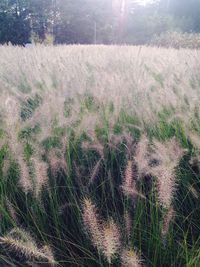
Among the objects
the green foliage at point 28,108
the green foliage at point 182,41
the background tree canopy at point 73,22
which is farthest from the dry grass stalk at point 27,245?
the background tree canopy at point 73,22

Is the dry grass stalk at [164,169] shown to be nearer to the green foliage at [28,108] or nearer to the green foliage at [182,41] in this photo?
the green foliage at [28,108]

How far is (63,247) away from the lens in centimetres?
151

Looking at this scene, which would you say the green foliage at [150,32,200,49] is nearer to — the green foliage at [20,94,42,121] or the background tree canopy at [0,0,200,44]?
the background tree canopy at [0,0,200,44]

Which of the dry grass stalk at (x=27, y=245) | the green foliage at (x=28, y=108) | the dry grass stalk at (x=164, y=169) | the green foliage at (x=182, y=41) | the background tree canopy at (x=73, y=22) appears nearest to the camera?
the dry grass stalk at (x=27, y=245)

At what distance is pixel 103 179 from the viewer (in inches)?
72.9

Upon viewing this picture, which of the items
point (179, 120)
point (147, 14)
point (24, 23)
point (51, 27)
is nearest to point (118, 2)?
point (147, 14)

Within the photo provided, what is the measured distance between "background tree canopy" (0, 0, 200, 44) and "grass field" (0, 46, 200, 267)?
63.2 ft

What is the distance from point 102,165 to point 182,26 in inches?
1093

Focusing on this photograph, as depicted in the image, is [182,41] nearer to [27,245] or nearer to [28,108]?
[28,108]

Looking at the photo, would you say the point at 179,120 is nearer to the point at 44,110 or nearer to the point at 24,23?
the point at 44,110

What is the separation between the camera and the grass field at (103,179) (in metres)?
1.33

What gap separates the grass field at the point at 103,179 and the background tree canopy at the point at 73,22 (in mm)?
19256

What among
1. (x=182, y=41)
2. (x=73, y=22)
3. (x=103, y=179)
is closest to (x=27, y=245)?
(x=103, y=179)

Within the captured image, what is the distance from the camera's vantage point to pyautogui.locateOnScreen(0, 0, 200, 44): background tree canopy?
20.8 m
